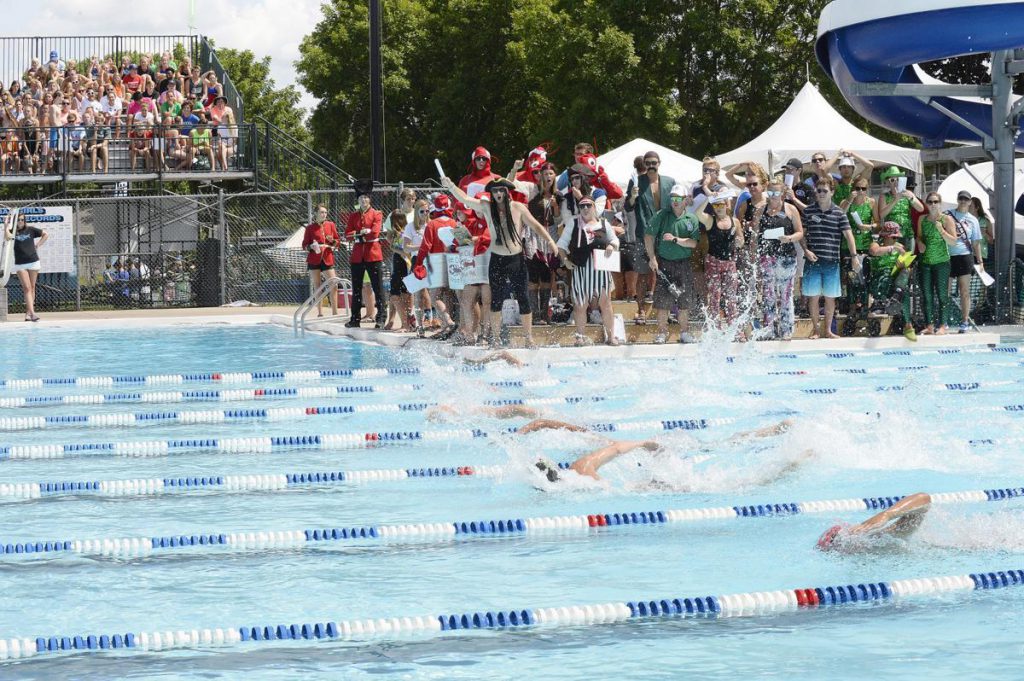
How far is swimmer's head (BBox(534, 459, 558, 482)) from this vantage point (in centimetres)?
724

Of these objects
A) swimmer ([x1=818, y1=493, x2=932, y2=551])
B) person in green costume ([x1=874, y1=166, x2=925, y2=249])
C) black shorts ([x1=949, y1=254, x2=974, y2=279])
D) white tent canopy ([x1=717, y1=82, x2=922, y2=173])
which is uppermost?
white tent canopy ([x1=717, y1=82, x2=922, y2=173])

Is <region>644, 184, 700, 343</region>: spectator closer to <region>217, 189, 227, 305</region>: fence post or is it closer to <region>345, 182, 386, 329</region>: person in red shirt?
<region>345, 182, 386, 329</region>: person in red shirt

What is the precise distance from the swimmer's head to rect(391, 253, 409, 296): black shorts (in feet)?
29.4

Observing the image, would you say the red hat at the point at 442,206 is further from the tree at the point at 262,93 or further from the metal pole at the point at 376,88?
the tree at the point at 262,93

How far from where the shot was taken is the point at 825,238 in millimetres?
14086

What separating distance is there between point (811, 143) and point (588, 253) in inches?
394

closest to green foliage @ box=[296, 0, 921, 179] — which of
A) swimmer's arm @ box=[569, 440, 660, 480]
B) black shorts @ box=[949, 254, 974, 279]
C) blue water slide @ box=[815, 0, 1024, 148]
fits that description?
blue water slide @ box=[815, 0, 1024, 148]

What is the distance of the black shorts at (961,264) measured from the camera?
14734 mm

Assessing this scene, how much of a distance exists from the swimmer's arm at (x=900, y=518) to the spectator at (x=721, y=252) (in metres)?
7.93

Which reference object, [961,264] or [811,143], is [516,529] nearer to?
[961,264]

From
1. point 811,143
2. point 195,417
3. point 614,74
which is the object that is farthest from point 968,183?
point 614,74

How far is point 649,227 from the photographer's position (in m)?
14.2

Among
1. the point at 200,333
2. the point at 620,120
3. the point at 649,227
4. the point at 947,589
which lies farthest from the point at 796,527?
the point at 620,120

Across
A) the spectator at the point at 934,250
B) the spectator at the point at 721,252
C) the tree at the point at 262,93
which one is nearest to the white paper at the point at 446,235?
the spectator at the point at 721,252
